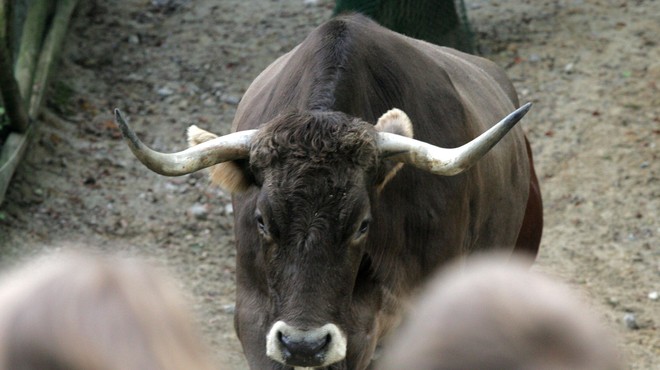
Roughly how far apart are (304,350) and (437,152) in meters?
1.10

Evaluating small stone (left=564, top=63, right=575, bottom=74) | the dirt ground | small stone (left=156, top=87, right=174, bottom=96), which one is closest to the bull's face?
the dirt ground

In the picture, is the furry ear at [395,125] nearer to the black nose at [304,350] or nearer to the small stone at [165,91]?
the black nose at [304,350]

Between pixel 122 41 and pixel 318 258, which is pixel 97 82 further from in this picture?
pixel 318 258

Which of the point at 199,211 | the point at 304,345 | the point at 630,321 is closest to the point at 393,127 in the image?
the point at 304,345

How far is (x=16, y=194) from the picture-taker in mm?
8195

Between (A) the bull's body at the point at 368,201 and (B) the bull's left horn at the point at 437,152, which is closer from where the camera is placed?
(A) the bull's body at the point at 368,201

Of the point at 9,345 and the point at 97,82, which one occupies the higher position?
the point at 9,345

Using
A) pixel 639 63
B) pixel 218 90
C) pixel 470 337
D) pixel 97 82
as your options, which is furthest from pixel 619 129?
pixel 470 337

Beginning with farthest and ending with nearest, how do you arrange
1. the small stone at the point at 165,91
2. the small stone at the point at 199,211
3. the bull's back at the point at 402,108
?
1. the small stone at the point at 165,91
2. the small stone at the point at 199,211
3. the bull's back at the point at 402,108

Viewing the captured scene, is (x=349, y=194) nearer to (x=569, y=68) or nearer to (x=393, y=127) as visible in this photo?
(x=393, y=127)

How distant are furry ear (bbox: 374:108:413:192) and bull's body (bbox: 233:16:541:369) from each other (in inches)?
4.6

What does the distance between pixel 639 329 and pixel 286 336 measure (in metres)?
3.85

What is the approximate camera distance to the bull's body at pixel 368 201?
455 centimetres

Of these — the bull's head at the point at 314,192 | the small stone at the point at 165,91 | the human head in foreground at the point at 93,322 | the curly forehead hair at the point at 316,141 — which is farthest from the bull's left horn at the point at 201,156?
the small stone at the point at 165,91
